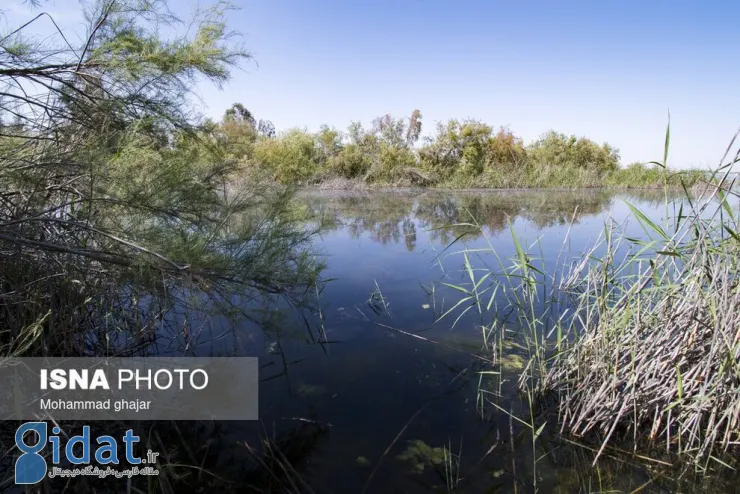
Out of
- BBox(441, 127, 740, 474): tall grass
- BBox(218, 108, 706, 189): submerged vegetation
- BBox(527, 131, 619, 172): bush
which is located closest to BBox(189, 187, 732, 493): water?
BBox(441, 127, 740, 474): tall grass

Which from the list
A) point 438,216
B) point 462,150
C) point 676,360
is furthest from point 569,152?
point 676,360

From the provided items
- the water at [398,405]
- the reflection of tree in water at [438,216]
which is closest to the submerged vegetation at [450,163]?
the reflection of tree in water at [438,216]

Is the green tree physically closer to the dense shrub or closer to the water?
the water

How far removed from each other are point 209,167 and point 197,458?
1.82 meters

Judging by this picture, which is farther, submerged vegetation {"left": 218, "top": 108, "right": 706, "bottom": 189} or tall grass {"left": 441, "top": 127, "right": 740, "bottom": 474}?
submerged vegetation {"left": 218, "top": 108, "right": 706, "bottom": 189}

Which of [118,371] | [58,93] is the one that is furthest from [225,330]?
[58,93]

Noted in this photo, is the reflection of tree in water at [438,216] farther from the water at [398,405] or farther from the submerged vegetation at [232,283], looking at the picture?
the submerged vegetation at [232,283]

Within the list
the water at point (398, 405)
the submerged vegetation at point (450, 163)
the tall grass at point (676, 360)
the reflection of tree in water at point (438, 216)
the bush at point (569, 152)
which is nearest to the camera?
the tall grass at point (676, 360)

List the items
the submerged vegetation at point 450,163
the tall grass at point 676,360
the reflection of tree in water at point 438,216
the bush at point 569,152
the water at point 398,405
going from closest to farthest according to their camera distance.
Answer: the tall grass at point 676,360 → the water at point 398,405 → the reflection of tree in water at point 438,216 → the submerged vegetation at point 450,163 → the bush at point 569,152

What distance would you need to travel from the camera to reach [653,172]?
1902 cm

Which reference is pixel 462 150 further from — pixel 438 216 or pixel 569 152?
pixel 438 216

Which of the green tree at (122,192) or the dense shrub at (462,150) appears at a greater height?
the dense shrub at (462,150)

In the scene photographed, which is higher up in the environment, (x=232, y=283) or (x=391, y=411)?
(x=232, y=283)

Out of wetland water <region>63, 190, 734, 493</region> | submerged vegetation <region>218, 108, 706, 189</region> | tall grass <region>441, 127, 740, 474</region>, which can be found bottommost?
wetland water <region>63, 190, 734, 493</region>
